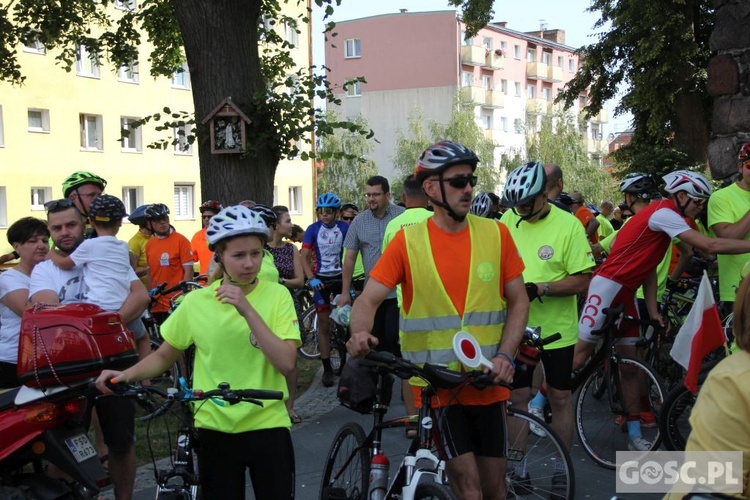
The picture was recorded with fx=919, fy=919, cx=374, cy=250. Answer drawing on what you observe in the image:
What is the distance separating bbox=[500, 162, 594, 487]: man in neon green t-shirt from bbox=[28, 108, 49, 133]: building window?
3300cm

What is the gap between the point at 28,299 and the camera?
5785mm

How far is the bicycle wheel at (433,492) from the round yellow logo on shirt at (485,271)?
0.94 m

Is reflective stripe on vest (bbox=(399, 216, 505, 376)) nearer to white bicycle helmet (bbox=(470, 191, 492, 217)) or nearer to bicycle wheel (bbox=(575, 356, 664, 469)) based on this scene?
bicycle wheel (bbox=(575, 356, 664, 469))

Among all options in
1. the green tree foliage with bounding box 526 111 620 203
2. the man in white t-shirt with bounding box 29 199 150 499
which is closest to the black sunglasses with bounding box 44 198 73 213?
the man in white t-shirt with bounding box 29 199 150 499

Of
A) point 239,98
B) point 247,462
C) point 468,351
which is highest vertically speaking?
point 239,98

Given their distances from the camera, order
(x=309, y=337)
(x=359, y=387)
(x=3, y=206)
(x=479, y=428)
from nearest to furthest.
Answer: (x=479, y=428)
(x=359, y=387)
(x=309, y=337)
(x=3, y=206)

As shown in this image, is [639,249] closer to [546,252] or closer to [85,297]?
[546,252]

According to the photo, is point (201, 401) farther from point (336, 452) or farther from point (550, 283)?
point (550, 283)

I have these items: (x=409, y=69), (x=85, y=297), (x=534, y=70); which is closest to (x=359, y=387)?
(x=85, y=297)

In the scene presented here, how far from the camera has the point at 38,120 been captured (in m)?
36.0

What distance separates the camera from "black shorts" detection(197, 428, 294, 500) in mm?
3984

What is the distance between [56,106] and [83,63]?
7.80ft

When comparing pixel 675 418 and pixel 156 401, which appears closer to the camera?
pixel 156 401

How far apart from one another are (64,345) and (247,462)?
1.24 m
